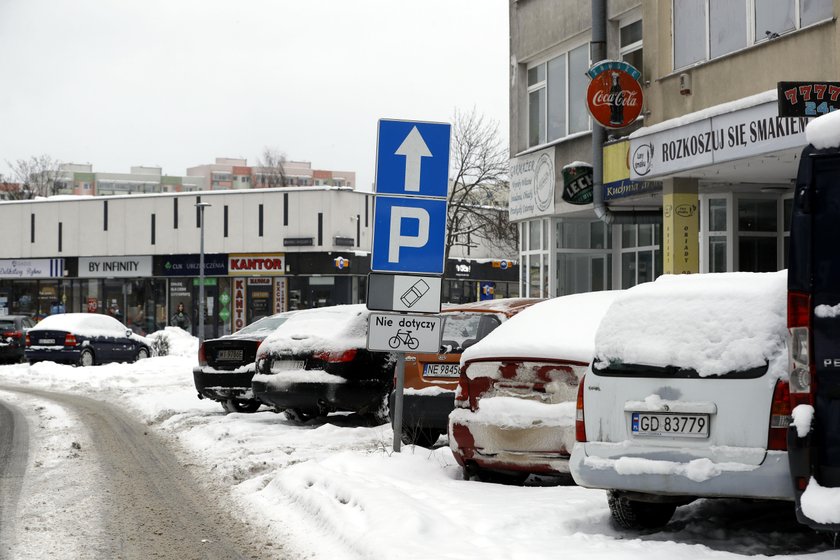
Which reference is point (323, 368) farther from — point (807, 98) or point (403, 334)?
point (807, 98)

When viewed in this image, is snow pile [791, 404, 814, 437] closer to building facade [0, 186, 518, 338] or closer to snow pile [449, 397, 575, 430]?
snow pile [449, 397, 575, 430]

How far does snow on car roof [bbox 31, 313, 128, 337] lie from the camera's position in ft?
99.8

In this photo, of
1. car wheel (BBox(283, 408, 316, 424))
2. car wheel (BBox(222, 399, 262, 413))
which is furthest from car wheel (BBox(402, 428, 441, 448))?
car wheel (BBox(222, 399, 262, 413))

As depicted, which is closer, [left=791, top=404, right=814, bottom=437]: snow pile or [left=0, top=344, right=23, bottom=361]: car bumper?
[left=791, top=404, right=814, bottom=437]: snow pile

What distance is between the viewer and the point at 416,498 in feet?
25.3

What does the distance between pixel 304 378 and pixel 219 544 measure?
618cm

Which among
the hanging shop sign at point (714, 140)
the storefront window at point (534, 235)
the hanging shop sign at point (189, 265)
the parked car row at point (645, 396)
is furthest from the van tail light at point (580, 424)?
the hanging shop sign at point (189, 265)

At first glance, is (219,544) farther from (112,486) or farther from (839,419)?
(839,419)

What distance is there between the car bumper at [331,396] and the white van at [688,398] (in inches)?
257

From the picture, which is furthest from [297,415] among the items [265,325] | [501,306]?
[501,306]

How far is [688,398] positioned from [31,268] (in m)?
54.9

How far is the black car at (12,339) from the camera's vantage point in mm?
31703

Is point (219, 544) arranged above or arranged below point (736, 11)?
below

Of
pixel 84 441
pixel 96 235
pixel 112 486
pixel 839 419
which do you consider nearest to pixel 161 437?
pixel 84 441
